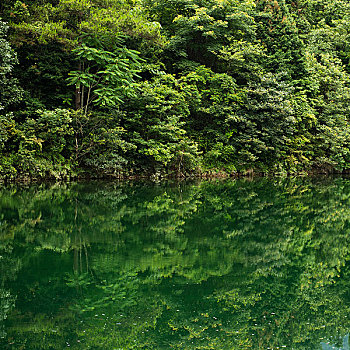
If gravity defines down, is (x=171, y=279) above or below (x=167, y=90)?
below

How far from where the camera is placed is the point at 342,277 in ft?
15.1

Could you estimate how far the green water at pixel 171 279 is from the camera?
3053 mm

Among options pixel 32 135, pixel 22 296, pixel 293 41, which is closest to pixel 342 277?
pixel 22 296

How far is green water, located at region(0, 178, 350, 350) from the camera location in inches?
120

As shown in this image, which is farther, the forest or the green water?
the forest

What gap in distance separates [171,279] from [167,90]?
1370 cm

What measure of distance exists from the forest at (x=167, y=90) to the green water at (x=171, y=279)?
24.8 feet

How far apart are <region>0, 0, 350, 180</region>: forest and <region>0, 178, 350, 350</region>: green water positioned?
7552mm

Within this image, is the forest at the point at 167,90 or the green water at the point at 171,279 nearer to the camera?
the green water at the point at 171,279

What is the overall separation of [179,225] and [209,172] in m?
12.7

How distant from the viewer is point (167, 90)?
56.5 ft

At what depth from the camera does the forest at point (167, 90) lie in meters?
14.9

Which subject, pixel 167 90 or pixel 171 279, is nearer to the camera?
pixel 171 279

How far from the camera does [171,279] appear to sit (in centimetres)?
436
